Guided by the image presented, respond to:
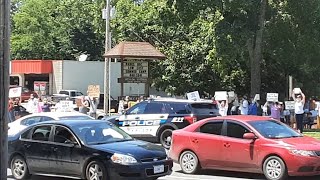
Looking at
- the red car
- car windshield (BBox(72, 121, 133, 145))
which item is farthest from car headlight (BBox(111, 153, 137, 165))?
the red car

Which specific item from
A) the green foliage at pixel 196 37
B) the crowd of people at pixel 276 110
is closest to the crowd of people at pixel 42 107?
the crowd of people at pixel 276 110

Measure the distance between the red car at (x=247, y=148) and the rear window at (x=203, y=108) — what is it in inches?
216

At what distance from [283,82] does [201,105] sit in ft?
78.7

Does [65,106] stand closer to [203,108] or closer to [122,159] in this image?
[203,108]

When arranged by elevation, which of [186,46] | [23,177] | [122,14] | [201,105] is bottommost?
[23,177]

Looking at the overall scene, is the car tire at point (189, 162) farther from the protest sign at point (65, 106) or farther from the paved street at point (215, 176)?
the protest sign at point (65, 106)

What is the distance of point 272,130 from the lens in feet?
41.8

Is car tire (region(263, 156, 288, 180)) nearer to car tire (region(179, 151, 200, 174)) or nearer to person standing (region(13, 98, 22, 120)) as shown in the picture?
car tire (region(179, 151, 200, 174))

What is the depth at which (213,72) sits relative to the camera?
42875 millimetres

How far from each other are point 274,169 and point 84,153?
3.97 meters

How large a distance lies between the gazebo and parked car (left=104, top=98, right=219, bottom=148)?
8.81 metres

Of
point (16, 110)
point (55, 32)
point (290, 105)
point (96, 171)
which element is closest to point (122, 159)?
point (96, 171)

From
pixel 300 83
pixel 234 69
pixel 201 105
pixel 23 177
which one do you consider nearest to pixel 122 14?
pixel 234 69

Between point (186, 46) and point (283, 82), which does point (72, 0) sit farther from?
point (283, 82)
